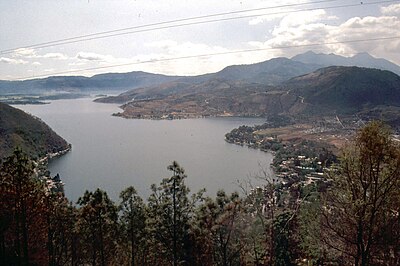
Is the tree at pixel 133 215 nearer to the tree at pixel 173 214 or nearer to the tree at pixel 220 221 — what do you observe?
the tree at pixel 173 214

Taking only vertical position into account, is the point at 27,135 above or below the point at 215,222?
below

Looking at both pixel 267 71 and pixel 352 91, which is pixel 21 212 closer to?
pixel 352 91

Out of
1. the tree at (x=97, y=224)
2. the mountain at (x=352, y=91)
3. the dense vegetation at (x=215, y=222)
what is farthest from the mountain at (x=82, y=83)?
the tree at (x=97, y=224)

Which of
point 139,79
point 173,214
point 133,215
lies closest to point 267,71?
point 139,79

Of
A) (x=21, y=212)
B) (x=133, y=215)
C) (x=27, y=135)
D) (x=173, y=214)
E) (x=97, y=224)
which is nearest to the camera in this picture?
(x=173, y=214)

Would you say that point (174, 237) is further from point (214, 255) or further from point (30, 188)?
point (30, 188)

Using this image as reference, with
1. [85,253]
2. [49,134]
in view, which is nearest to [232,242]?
[85,253]
